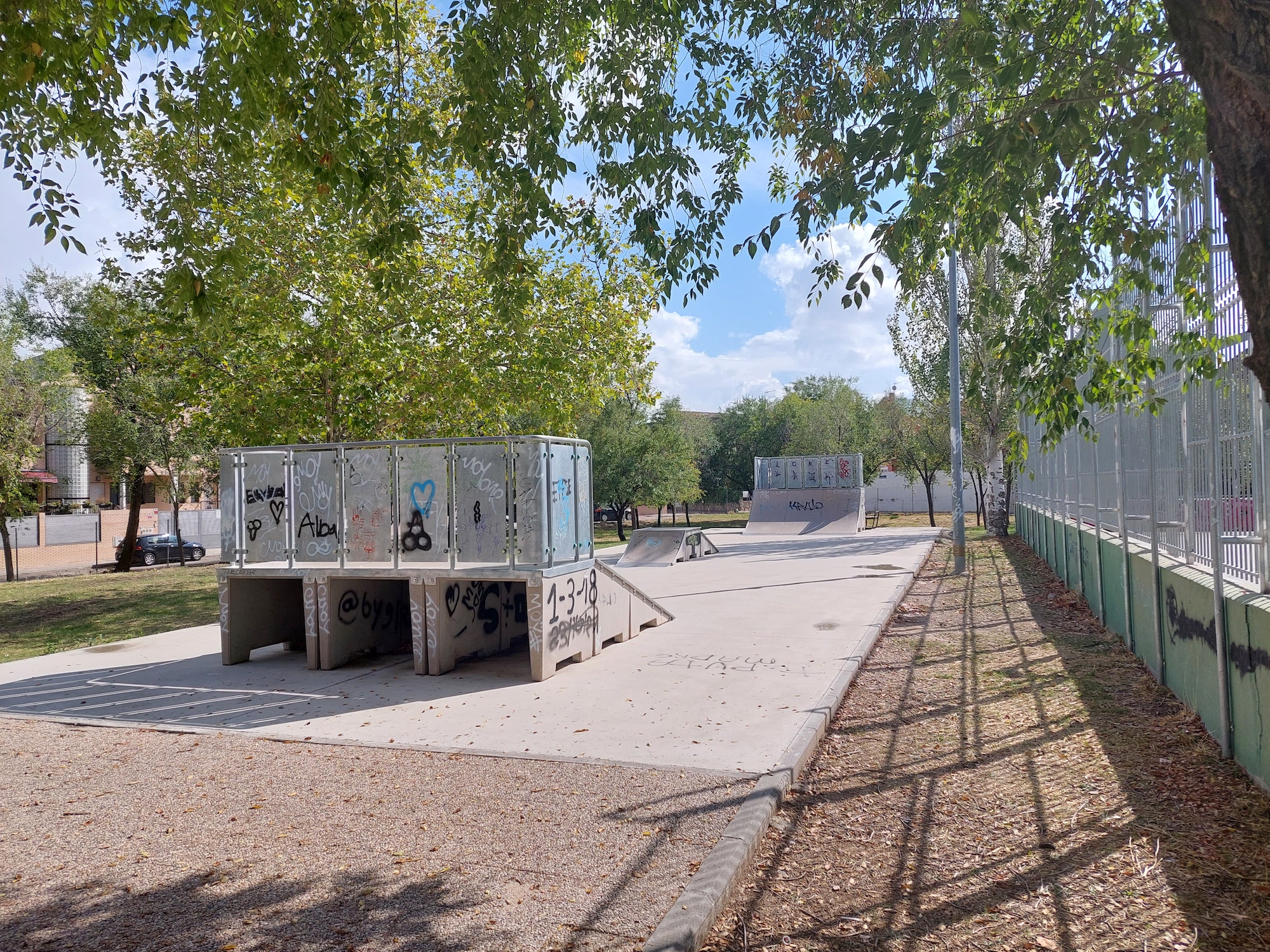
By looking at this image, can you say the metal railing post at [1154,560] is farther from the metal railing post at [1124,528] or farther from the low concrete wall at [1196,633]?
the metal railing post at [1124,528]

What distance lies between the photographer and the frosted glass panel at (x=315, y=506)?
995 cm

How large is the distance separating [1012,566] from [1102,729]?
13945 mm

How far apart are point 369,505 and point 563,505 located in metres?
2.27

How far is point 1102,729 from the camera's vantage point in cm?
649

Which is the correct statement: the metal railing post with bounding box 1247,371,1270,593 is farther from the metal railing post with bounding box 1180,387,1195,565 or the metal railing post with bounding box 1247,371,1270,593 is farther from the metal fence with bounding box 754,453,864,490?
the metal fence with bounding box 754,453,864,490

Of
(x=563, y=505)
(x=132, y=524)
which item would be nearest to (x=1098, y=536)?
(x=563, y=505)

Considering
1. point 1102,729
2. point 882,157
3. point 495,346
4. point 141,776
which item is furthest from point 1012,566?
point 141,776

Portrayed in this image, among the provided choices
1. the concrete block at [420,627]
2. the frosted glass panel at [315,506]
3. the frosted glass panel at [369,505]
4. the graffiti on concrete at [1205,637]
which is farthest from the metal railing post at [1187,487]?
the frosted glass panel at [315,506]

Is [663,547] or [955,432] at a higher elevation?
[955,432]

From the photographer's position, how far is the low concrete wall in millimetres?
5027

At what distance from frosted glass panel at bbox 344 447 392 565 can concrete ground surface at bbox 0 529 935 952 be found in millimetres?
1316

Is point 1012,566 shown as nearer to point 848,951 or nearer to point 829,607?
point 829,607

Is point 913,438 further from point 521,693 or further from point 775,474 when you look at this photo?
point 521,693

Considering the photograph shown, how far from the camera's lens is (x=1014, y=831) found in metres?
4.67
